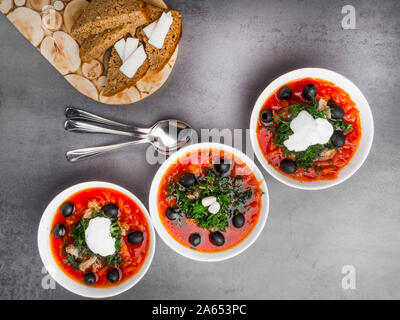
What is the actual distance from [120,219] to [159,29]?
139 centimetres

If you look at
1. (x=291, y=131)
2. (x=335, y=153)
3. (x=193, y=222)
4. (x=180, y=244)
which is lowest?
(x=180, y=244)

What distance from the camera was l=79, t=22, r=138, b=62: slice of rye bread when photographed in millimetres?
2377

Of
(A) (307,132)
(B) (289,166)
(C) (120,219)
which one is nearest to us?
(A) (307,132)

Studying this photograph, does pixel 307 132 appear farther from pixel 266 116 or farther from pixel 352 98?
pixel 352 98

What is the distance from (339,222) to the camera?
2.60 meters

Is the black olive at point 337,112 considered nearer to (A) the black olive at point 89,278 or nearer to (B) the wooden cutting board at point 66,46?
(B) the wooden cutting board at point 66,46

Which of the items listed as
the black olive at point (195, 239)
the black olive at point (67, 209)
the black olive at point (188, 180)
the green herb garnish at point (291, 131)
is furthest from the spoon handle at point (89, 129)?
the green herb garnish at point (291, 131)

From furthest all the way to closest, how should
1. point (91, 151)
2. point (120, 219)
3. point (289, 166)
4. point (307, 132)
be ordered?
point (91, 151)
point (120, 219)
point (289, 166)
point (307, 132)

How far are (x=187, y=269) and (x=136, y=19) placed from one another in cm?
189

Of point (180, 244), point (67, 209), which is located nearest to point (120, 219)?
point (67, 209)

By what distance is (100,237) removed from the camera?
225 cm

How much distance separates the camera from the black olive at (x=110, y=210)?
7.58 ft
